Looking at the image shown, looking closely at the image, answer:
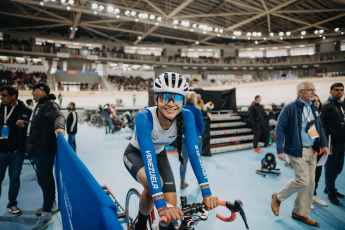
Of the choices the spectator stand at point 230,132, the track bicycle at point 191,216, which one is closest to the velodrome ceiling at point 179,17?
the spectator stand at point 230,132

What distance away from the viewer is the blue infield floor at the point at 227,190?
284 centimetres

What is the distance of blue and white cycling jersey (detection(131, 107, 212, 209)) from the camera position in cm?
151

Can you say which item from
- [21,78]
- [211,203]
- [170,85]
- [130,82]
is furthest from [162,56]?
[211,203]

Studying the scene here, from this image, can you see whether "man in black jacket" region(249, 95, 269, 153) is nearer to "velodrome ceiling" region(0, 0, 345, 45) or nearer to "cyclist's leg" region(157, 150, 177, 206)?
"cyclist's leg" region(157, 150, 177, 206)

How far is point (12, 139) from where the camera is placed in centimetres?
299

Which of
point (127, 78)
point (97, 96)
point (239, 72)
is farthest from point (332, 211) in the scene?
point (239, 72)

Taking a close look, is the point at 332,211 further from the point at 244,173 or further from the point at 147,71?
the point at 147,71

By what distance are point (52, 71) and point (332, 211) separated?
1278 inches

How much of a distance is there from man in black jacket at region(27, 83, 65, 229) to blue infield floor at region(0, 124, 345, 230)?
0.34 m

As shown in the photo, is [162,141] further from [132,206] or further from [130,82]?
[130,82]

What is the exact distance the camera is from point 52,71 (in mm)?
27281

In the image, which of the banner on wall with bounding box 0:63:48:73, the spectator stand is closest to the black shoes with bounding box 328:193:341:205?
the spectator stand

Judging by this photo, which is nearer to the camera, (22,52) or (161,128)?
(161,128)

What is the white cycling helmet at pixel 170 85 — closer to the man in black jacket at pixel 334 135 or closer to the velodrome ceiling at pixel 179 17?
the man in black jacket at pixel 334 135
